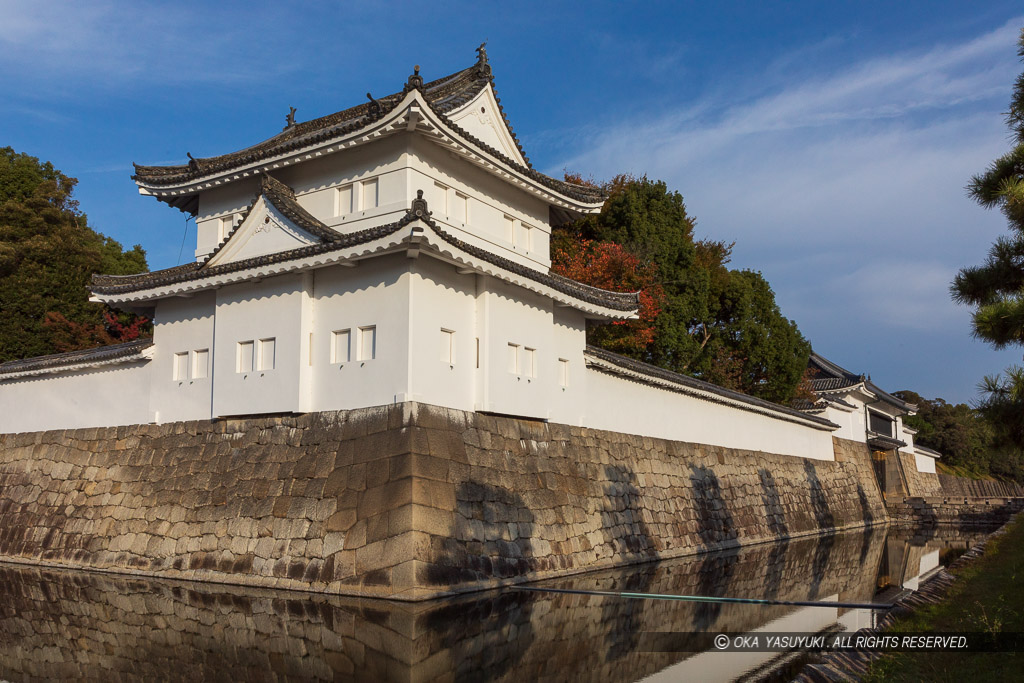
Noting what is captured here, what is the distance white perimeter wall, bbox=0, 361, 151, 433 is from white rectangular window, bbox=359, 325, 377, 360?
4927mm

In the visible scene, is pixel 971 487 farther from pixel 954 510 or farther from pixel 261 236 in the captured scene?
pixel 261 236

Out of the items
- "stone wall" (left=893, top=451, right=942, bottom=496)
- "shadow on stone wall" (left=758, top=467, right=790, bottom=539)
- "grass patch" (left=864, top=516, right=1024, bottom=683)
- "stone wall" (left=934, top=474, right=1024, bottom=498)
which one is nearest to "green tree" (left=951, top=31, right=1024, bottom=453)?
"grass patch" (left=864, top=516, right=1024, bottom=683)

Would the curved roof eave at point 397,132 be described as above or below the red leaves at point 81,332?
above

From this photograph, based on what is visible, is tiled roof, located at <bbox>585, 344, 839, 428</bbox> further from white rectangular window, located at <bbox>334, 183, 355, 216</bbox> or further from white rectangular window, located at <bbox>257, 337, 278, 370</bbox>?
white rectangular window, located at <bbox>257, 337, 278, 370</bbox>

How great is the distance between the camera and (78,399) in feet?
50.8

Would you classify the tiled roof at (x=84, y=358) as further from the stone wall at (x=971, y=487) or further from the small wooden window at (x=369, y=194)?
the stone wall at (x=971, y=487)

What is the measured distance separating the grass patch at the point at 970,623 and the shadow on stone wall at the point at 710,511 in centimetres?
653

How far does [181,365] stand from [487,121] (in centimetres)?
716

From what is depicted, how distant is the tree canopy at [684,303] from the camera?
82.8 ft

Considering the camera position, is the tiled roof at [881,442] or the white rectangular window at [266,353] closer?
the white rectangular window at [266,353]

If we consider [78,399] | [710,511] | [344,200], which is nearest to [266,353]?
[344,200]

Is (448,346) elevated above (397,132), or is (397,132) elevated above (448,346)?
(397,132)

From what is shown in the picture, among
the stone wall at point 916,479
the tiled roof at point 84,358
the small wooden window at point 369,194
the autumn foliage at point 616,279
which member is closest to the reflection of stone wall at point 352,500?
the tiled roof at point 84,358

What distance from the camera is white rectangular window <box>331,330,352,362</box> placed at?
11750 mm
